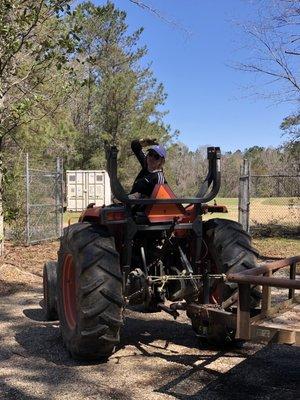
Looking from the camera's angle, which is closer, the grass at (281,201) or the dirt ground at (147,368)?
the dirt ground at (147,368)

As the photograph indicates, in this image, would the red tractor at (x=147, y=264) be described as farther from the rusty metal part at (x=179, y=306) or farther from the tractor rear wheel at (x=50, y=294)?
the tractor rear wheel at (x=50, y=294)

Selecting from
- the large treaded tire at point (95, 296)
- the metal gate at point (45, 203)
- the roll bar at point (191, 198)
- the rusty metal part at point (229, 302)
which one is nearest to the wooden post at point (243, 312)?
the rusty metal part at point (229, 302)

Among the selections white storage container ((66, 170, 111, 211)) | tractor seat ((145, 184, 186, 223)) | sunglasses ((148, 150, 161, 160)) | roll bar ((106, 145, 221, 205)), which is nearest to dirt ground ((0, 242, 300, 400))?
tractor seat ((145, 184, 186, 223))

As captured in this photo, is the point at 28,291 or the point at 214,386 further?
the point at 28,291

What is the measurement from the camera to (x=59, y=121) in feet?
64.4

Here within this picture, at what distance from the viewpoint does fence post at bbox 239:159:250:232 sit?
46.6ft

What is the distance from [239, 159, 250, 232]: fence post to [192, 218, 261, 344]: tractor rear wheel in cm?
863

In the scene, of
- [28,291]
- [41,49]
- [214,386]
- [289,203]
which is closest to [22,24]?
[41,49]

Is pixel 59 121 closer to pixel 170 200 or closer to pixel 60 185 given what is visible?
pixel 60 185

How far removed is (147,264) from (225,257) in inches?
31.5

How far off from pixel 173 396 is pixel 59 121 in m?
16.4

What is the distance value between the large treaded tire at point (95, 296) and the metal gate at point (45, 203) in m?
9.75

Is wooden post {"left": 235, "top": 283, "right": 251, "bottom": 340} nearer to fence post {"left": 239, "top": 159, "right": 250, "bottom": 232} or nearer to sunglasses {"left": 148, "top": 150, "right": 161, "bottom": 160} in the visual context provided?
sunglasses {"left": 148, "top": 150, "right": 161, "bottom": 160}

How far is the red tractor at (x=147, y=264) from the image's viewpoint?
15.8 ft
